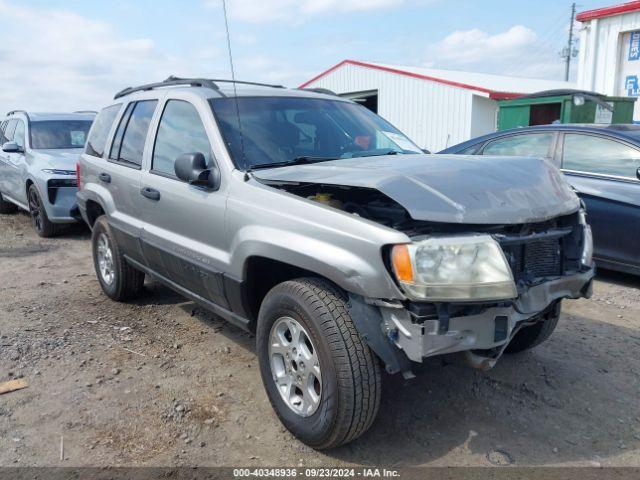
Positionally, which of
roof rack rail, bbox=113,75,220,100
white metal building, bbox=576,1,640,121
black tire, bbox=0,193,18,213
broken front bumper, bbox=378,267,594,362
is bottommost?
black tire, bbox=0,193,18,213

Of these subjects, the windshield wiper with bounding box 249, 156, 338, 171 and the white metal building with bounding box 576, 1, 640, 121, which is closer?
the windshield wiper with bounding box 249, 156, 338, 171

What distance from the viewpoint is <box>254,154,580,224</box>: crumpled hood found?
2559 mm

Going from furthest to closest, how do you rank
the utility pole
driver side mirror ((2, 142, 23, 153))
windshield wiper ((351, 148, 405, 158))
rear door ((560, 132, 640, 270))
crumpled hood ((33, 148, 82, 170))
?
the utility pole
driver side mirror ((2, 142, 23, 153))
crumpled hood ((33, 148, 82, 170))
rear door ((560, 132, 640, 270))
windshield wiper ((351, 148, 405, 158))

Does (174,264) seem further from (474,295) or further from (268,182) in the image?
(474,295)

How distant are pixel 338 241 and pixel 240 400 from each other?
54.1 inches

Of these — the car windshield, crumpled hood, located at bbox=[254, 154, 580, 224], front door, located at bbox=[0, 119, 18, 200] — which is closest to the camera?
crumpled hood, located at bbox=[254, 154, 580, 224]

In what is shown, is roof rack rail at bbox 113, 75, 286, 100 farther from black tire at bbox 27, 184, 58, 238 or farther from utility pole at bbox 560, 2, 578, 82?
utility pole at bbox 560, 2, 578, 82

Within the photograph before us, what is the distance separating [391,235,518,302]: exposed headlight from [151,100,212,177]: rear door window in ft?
5.41

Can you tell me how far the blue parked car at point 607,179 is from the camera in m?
5.32

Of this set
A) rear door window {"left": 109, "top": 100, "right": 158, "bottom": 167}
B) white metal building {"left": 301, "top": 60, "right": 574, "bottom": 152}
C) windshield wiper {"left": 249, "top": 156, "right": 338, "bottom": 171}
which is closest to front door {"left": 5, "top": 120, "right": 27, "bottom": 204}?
rear door window {"left": 109, "top": 100, "right": 158, "bottom": 167}

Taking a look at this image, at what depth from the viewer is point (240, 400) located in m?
3.42

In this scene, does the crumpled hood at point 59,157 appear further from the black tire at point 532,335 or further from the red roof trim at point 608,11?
the red roof trim at point 608,11

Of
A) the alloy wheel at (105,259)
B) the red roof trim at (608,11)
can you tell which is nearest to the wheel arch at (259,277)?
the alloy wheel at (105,259)

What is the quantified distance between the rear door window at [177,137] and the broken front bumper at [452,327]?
5.57ft
